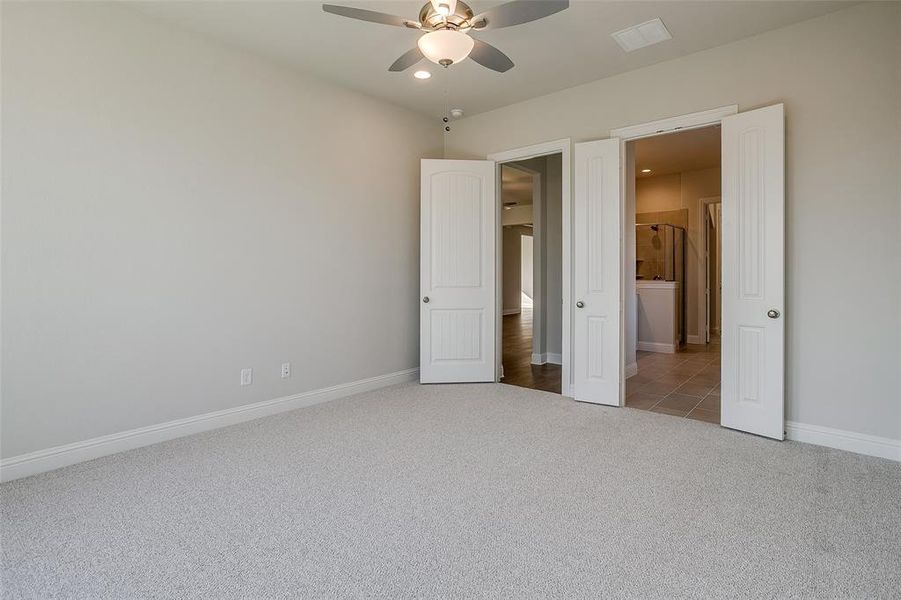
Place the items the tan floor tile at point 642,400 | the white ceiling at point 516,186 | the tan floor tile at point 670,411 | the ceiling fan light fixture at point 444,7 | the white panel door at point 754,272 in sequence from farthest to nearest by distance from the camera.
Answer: the white ceiling at point 516,186, the tan floor tile at point 642,400, the tan floor tile at point 670,411, the white panel door at point 754,272, the ceiling fan light fixture at point 444,7

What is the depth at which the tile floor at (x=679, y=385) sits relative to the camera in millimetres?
3934

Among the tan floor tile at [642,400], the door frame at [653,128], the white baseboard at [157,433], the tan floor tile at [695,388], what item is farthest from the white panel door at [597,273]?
the white baseboard at [157,433]

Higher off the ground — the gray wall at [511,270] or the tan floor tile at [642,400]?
the gray wall at [511,270]

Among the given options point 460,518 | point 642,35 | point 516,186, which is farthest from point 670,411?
point 516,186

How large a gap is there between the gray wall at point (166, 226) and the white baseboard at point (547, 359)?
2.33 meters

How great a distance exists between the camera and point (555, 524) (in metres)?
2.05

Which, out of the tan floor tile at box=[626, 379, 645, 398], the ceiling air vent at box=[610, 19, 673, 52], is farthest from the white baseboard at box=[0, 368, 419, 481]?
the ceiling air vent at box=[610, 19, 673, 52]

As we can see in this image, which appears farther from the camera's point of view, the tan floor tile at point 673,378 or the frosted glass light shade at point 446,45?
the tan floor tile at point 673,378

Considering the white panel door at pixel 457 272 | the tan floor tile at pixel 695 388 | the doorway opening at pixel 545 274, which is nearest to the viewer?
the tan floor tile at pixel 695 388

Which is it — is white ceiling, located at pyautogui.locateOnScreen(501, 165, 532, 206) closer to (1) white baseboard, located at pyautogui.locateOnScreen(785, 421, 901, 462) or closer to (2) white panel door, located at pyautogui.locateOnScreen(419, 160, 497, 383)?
(2) white panel door, located at pyautogui.locateOnScreen(419, 160, 497, 383)

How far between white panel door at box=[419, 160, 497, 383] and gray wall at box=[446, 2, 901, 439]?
2.30m

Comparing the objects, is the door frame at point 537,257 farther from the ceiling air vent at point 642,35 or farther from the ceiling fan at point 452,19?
the ceiling fan at point 452,19

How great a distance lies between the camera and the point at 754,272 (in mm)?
3221

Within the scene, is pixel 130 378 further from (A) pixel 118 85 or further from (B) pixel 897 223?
(B) pixel 897 223
